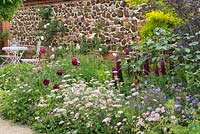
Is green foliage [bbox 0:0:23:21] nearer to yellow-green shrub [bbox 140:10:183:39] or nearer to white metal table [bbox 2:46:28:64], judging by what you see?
yellow-green shrub [bbox 140:10:183:39]

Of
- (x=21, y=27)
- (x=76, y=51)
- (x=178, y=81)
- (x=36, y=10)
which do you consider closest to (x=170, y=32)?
→ (x=178, y=81)

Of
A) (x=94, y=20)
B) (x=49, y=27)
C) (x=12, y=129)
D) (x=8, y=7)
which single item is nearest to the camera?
(x=12, y=129)

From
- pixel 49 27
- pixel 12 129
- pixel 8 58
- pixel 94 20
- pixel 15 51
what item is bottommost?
pixel 8 58

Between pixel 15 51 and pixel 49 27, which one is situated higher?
pixel 49 27

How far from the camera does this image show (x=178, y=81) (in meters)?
5.95

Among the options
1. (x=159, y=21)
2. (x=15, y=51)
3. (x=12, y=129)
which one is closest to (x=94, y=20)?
(x=15, y=51)

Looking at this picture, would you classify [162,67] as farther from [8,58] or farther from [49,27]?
[8,58]

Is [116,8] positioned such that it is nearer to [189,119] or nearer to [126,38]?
[126,38]

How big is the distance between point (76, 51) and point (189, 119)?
6.68 meters

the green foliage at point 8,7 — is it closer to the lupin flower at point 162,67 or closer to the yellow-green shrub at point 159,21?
the yellow-green shrub at point 159,21

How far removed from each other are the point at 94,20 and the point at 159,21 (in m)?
6.23

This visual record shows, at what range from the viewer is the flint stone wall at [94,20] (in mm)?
11859

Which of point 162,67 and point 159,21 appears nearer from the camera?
point 162,67

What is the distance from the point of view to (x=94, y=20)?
13.0m
